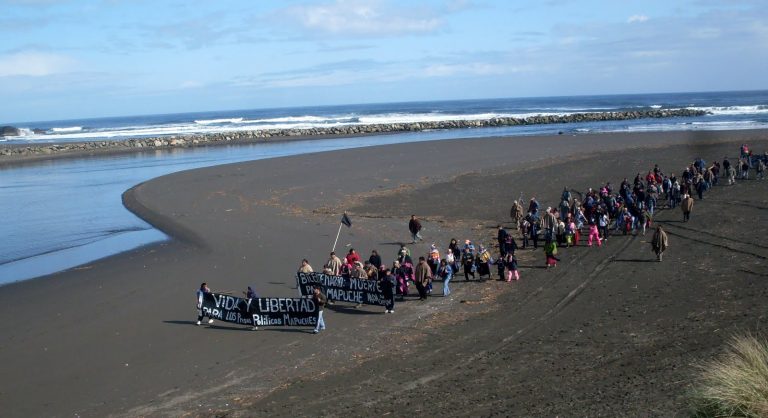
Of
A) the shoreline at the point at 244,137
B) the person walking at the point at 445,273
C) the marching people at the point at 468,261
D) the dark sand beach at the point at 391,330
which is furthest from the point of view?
the shoreline at the point at 244,137

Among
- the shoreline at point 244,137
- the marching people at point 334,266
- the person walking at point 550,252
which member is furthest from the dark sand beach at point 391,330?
the shoreline at point 244,137

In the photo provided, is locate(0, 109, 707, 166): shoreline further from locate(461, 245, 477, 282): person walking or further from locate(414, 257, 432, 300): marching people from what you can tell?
locate(414, 257, 432, 300): marching people

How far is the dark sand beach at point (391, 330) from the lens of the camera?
453 inches

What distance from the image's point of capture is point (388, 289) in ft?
54.6

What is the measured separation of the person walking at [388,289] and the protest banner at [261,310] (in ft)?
6.26

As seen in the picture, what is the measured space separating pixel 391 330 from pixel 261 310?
2940 mm

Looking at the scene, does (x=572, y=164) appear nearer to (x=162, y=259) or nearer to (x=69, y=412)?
(x=162, y=259)

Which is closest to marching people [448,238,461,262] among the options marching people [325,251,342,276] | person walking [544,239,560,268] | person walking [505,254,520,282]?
person walking [505,254,520,282]

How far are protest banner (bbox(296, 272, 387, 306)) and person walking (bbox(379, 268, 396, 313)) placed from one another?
13cm

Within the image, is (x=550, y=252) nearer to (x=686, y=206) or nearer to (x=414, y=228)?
(x=414, y=228)

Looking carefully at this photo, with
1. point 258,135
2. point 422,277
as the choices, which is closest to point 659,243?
point 422,277

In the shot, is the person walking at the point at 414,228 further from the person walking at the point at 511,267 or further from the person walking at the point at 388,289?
the person walking at the point at 388,289

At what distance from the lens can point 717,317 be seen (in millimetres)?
14008

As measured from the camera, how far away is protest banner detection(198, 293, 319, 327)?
15.6 meters
